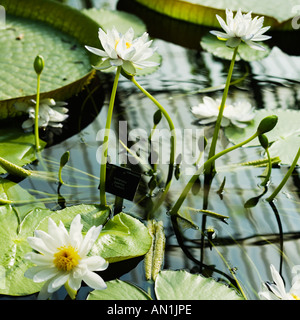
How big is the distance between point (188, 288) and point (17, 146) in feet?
2.80

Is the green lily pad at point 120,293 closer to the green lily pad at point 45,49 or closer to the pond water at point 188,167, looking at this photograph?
the pond water at point 188,167

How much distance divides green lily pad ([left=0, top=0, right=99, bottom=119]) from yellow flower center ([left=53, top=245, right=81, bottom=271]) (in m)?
0.85

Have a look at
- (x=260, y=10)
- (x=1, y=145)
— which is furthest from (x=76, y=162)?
(x=260, y=10)

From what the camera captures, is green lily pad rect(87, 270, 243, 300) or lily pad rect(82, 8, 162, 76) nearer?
green lily pad rect(87, 270, 243, 300)

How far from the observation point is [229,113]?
1.83m

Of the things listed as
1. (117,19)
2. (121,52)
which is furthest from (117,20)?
(121,52)

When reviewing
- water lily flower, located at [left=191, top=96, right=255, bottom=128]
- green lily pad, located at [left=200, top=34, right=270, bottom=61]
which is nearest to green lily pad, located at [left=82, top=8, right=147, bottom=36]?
green lily pad, located at [left=200, top=34, right=270, bottom=61]

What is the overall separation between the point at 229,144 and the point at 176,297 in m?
0.83

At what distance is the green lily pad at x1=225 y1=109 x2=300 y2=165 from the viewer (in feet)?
5.45

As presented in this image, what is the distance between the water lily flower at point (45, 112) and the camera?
1762 millimetres
